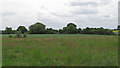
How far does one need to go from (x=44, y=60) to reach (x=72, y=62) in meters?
1.28

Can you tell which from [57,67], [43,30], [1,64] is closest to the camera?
[57,67]

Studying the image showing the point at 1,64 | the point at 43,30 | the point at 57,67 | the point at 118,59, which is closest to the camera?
the point at 57,67

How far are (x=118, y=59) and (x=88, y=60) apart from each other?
4.50ft

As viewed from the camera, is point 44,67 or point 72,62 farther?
point 72,62

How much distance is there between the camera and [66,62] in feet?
16.0

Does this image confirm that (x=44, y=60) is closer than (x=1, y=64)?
No

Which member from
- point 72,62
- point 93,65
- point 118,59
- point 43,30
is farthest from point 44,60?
point 43,30

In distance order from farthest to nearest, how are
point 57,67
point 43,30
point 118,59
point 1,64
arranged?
point 43,30 < point 118,59 < point 1,64 < point 57,67

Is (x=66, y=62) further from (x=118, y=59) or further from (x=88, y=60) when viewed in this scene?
(x=118, y=59)

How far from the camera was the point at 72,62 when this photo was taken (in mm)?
4879

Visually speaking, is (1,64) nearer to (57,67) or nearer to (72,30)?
(57,67)

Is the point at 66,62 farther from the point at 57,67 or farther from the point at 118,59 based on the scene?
the point at 118,59

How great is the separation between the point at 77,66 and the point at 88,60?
897 mm

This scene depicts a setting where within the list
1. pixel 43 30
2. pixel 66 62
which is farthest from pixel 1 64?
pixel 43 30
